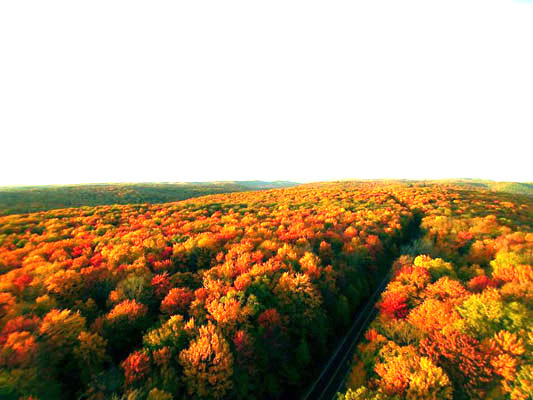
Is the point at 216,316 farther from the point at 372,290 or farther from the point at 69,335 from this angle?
the point at 372,290

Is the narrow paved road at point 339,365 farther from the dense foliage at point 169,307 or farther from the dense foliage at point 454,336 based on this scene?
the dense foliage at point 454,336

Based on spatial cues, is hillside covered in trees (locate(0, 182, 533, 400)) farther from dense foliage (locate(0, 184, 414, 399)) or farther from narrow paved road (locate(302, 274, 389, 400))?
narrow paved road (locate(302, 274, 389, 400))

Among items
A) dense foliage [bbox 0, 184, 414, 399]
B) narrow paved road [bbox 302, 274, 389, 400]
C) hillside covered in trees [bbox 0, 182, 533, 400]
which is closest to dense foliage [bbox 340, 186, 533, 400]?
hillside covered in trees [bbox 0, 182, 533, 400]

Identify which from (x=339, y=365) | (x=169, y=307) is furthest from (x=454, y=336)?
(x=169, y=307)

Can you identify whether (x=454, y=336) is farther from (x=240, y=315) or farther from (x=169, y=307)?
(x=169, y=307)

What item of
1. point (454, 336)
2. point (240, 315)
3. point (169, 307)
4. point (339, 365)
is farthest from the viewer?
point (339, 365)
